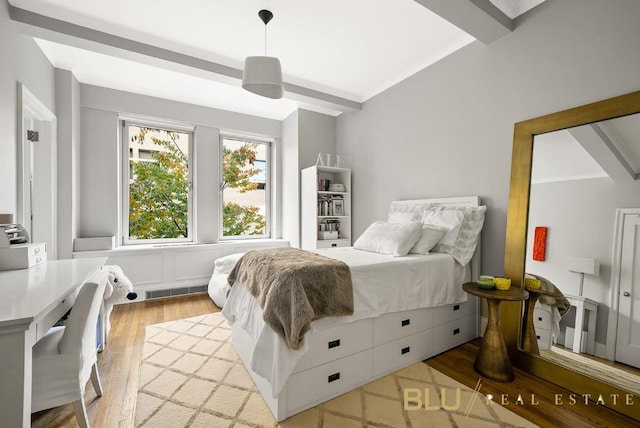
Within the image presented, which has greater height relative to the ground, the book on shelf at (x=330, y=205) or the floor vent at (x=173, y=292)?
the book on shelf at (x=330, y=205)

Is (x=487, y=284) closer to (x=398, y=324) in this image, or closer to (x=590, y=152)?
(x=398, y=324)

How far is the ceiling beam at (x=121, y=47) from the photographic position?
221cm

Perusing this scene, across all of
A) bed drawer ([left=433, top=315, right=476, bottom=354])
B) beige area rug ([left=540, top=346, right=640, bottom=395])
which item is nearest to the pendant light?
bed drawer ([left=433, top=315, right=476, bottom=354])

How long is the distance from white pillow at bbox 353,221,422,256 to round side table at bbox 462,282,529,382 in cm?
58

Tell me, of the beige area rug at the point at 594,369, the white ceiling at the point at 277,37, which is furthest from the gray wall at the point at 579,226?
the white ceiling at the point at 277,37

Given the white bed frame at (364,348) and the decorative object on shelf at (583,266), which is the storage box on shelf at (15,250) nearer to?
the white bed frame at (364,348)

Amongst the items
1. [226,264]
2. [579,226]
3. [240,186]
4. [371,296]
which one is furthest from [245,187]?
[579,226]

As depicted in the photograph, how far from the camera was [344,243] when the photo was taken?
163 inches

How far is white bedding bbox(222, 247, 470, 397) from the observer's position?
4.95 feet

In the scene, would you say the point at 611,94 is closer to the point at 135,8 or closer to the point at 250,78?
the point at 250,78

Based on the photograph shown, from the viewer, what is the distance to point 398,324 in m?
2.04

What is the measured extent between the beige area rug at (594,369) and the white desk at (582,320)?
56 millimetres

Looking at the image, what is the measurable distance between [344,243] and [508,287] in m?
2.37

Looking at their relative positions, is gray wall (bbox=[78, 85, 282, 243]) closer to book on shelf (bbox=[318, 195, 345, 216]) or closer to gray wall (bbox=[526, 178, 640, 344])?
book on shelf (bbox=[318, 195, 345, 216])
